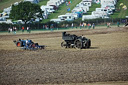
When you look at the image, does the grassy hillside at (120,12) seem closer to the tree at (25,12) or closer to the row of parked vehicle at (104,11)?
the row of parked vehicle at (104,11)

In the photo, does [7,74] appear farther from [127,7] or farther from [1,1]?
[1,1]

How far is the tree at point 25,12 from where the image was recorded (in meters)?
77.0

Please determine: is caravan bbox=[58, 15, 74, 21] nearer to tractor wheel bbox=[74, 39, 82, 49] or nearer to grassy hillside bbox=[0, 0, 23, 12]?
grassy hillside bbox=[0, 0, 23, 12]

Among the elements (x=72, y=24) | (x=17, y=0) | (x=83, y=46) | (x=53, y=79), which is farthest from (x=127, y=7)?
(x=53, y=79)

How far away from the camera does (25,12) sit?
77.8 metres

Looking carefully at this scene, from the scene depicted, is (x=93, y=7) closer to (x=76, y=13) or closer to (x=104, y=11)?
(x=104, y=11)

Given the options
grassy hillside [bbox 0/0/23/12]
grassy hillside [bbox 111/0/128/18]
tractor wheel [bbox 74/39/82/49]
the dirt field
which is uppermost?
grassy hillside [bbox 0/0/23/12]

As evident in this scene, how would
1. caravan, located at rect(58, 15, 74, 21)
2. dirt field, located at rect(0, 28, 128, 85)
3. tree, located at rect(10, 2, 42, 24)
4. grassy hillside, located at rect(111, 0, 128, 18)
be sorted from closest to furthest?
dirt field, located at rect(0, 28, 128, 85)
tree, located at rect(10, 2, 42, 24)
caravan, located at rect(58, 15, 74, 21)
grassy hillside, located at rect(111, 0, 128, 18)

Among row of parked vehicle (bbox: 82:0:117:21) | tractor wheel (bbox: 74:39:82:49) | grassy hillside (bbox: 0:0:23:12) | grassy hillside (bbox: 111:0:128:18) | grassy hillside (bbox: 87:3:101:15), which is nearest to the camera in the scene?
A: tractor wheel (bbox: 74:39:82:49)

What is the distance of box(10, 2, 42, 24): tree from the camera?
77000mm

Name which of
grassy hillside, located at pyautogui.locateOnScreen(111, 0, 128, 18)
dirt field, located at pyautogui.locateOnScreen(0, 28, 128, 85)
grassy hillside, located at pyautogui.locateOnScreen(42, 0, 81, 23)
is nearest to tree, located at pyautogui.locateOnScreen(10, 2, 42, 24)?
grassy hillside, located at pyautogui.locateOnScreen(42, 0, 81, 23)

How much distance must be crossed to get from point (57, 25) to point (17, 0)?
87.1 feet

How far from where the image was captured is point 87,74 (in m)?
17.2

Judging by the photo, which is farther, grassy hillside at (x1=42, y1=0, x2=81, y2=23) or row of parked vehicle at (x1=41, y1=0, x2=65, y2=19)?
grassy hillside at (x1=42, y1=0, x2=81, y2=23)
